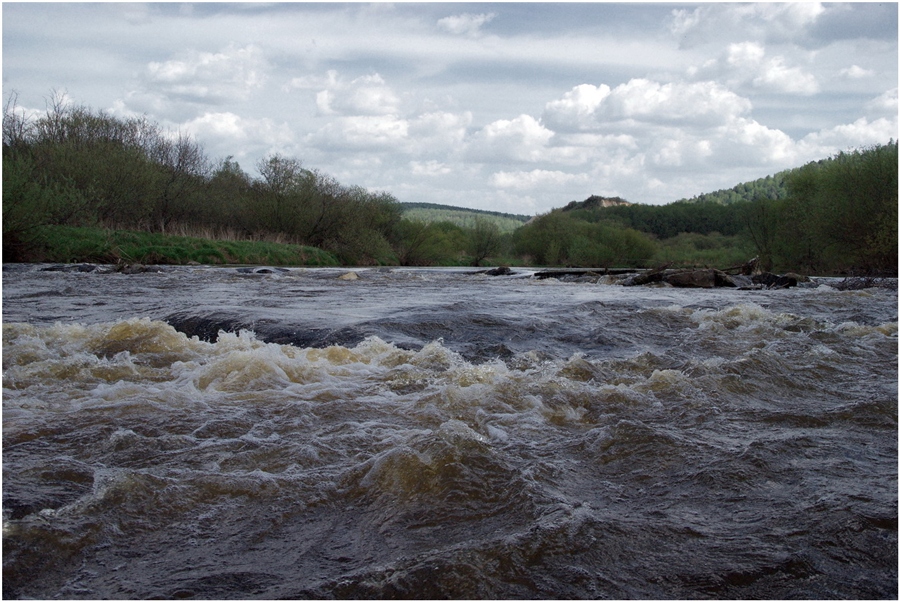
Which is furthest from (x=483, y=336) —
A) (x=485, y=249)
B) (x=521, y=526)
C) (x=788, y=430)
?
(x=485, y=249)

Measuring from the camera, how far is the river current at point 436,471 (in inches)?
90.7

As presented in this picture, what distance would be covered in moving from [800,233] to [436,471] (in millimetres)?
43954

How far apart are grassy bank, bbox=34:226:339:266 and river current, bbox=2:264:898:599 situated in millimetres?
24234

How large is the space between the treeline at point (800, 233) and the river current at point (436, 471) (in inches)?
1104

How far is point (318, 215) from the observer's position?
172 feet

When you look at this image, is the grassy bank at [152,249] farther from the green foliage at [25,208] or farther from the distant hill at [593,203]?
the distant hill at [593,203]

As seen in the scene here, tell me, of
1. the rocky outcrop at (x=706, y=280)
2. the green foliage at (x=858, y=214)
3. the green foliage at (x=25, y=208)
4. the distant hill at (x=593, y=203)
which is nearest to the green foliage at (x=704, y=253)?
the green foliage at (x=858, y=214)

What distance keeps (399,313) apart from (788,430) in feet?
23.6

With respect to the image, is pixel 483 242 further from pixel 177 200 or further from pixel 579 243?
pixel 177 200

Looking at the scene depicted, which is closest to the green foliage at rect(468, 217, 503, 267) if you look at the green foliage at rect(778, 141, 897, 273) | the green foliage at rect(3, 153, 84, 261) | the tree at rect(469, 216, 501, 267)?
the tree at rect(469, 216, 501, 267)

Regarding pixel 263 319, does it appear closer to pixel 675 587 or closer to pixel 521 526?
pixel 521 526

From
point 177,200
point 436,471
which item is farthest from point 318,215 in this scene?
point 436,471

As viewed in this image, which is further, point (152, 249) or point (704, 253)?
point (704, 253)

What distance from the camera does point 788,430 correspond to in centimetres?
420
